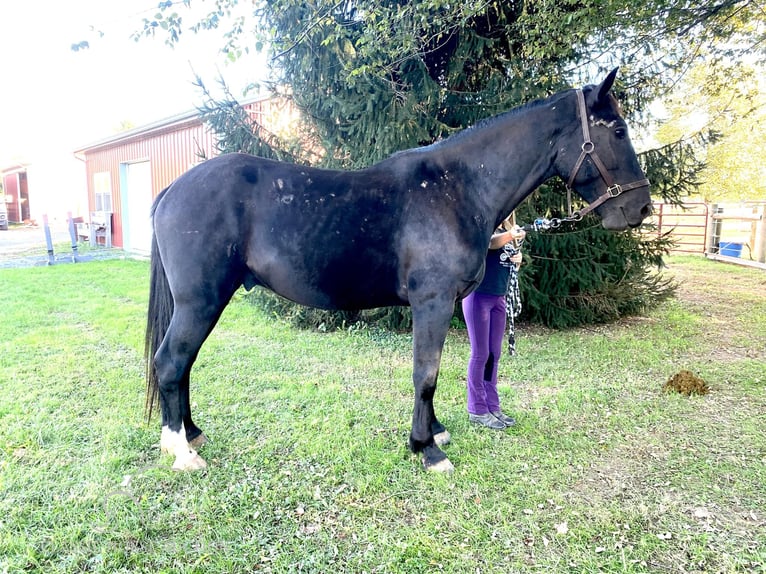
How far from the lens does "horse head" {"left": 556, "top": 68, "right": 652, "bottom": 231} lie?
2461 mm

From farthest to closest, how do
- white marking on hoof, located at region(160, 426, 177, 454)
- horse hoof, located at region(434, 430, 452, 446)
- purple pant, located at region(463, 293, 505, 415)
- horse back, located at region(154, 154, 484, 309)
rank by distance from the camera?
purple pant, located at region(463, 293, 505, 415), horse hoof, located at region(434, 430, 452, 446), white marking on hoof, located at region(160, 426, 177, 454), horse back, located at region(154, 154, 484, 309)

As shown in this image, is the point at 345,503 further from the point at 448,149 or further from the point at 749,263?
the point at 749,263

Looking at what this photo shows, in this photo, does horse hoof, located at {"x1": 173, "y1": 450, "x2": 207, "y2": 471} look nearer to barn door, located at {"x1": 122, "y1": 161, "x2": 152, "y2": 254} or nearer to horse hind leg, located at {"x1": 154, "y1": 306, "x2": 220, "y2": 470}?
horse hind leg, located at {"x1": 154, "y1": 306, "x2": 220, "y2": 470}

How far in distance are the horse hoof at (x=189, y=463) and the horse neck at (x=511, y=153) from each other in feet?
7.21

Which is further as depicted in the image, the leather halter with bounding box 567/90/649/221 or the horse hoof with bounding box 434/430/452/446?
the horse hoof with bounding box 434/430/452/446

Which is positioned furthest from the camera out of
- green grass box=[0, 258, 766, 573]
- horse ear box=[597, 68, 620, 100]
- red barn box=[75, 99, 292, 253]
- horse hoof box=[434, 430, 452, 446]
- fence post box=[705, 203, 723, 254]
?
fence post box=[705, 203, 723, 254]

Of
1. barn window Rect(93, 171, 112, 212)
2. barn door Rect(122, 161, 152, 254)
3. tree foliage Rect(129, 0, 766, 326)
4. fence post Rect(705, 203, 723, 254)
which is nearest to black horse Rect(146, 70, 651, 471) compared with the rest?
tree foliage Rect(129, 0, 766, 326)

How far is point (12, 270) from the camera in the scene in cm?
971

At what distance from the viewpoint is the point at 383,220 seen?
8.50 ft

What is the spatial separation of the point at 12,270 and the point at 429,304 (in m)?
10.8

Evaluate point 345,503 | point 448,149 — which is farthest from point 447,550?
point 448,149

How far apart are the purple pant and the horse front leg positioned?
52 centimetres

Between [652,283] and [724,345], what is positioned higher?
[652,283]

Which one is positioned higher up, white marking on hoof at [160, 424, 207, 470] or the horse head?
the horse head
